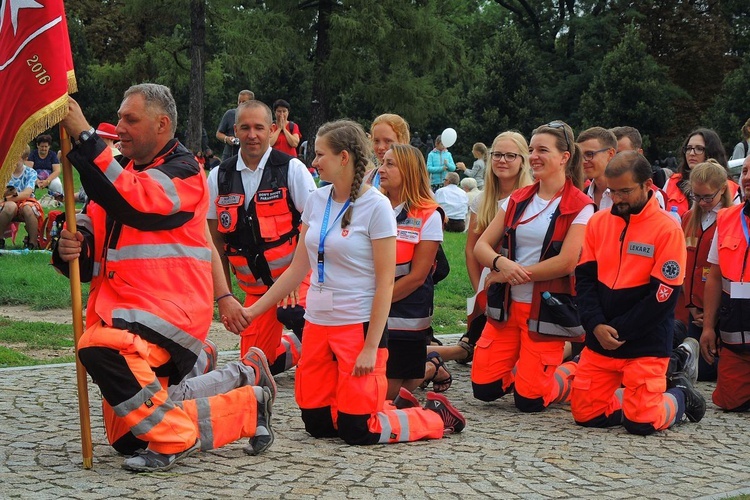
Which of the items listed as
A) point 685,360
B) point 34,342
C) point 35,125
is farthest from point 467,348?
point 35,125

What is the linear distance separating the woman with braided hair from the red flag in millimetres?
1590

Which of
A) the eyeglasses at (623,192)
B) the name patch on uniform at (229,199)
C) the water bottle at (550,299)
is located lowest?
the water bottle at (550,299)

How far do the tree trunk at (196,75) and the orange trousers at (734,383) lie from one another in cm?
2712

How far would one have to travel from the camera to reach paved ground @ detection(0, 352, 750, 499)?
532 cm

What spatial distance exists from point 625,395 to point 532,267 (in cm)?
111

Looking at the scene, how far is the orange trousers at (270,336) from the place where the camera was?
8.27 m

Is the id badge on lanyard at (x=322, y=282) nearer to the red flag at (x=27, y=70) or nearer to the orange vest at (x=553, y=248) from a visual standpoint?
the red flag at (x=27, y=70)

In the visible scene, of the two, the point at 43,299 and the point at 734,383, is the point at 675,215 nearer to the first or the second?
the point at 734,383

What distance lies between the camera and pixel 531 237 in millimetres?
7641

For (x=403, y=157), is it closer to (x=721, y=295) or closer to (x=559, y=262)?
(x=559, y=262)

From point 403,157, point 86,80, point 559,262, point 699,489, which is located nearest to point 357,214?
point 403,157

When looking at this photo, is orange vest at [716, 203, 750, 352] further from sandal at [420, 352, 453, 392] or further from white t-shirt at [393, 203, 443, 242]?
white t-shirt at [393, 203, 443, 242]

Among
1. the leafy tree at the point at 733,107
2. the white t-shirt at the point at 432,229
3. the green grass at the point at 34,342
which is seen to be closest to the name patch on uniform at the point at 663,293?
the white t-shirt at the point at 432,229

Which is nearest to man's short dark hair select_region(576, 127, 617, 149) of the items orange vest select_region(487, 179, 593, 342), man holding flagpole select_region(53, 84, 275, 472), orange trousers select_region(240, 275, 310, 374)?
orange vest select_region(487, 179, 593, 342)
